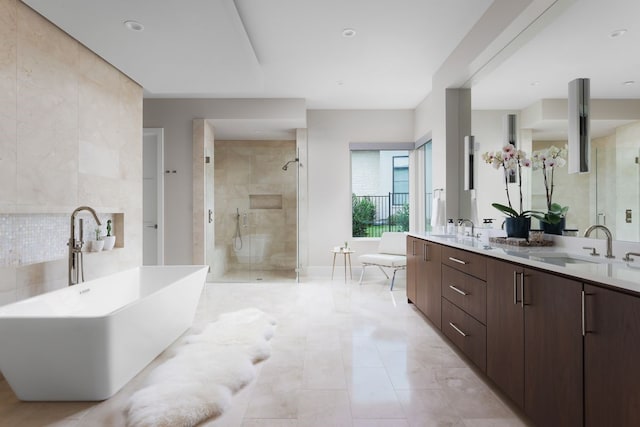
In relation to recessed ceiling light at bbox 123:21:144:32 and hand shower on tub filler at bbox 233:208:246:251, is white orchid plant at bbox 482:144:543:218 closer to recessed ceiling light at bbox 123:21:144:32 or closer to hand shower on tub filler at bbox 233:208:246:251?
recessed ceiling light at bbox 123:21:144:32

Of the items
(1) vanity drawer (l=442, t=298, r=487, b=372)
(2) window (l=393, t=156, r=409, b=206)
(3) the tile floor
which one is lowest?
(3) the tile floor

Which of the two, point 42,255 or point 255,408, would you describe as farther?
point 42,255

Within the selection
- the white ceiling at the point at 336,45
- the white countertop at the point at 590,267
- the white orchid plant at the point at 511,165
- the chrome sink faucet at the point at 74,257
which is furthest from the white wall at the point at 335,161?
the white countertop at the point at 590,267

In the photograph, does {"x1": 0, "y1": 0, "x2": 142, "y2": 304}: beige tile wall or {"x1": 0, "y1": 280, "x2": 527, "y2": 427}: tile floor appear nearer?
{"x1": 0, "y1": 280, "x2": 527, "y2": 427}: tile floor

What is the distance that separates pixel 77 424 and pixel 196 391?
56cm

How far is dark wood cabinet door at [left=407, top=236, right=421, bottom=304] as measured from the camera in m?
3.60

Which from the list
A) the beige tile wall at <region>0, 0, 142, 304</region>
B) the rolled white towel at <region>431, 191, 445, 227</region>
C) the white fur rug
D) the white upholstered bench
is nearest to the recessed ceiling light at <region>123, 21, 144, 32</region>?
the beige tile wall at <region>0, 0, 142, 304</region>

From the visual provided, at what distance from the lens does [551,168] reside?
227 cm

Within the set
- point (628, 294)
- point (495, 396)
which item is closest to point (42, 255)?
point (495, 396)

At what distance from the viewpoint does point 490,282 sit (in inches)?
78.2

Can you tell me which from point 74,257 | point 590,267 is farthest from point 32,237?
point 590,267

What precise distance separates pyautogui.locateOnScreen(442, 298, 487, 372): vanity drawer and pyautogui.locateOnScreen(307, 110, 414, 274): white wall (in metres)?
2.96

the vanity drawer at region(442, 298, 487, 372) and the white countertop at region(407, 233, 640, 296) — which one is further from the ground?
the white countertop at region(407, 233, 640, 296)

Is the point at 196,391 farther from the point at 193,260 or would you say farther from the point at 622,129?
the point at 193,260
